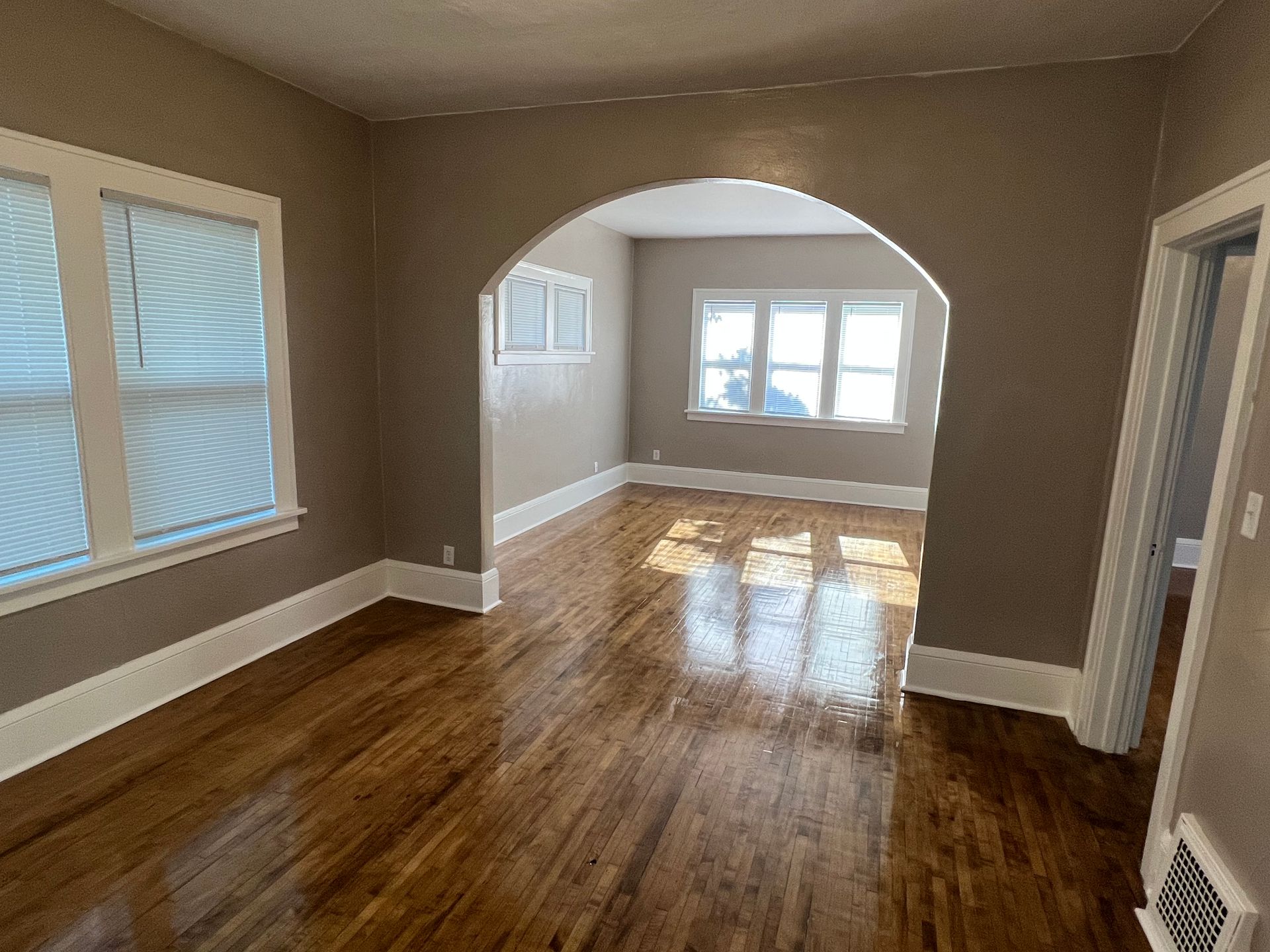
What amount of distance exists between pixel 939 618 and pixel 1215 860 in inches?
59.9

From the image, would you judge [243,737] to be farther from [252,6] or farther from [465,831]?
[252,6]

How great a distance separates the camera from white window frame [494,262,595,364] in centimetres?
519

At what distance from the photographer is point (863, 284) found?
22.8 ft

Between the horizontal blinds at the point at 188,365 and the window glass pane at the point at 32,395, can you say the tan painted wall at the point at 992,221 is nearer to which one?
the horizontal blinds at the point at 188,365

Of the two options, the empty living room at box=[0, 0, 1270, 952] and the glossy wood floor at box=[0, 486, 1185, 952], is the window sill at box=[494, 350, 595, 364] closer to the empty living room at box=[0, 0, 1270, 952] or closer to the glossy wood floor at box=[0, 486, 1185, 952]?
the empty living room at box=[0, 0, 1270, 952]

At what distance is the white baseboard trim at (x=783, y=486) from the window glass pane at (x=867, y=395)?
716 millimetres

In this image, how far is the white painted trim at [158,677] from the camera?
2504mm

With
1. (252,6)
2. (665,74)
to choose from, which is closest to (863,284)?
(665,74)

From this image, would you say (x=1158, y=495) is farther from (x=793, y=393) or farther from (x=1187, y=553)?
(x=793, y=393)

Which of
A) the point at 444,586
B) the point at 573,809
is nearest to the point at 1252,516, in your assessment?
the point at 573,809

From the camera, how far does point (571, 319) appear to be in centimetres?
645

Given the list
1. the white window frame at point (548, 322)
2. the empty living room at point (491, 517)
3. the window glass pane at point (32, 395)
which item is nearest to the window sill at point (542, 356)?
the white window frame at point (548, 322)

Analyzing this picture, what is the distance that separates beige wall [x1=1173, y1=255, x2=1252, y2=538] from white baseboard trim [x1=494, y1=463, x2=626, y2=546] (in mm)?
4786

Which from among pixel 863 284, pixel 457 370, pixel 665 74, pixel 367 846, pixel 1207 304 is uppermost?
pixel 665 74
